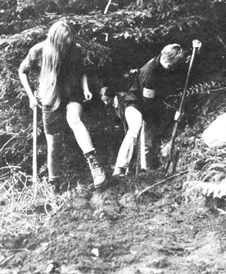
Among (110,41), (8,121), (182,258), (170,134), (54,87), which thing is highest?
(110,41)

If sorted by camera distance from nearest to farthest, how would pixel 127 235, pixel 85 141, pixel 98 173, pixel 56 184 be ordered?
pixel 127 235 → pixel 98 173 → pixel 85 141 → pixel 56 184

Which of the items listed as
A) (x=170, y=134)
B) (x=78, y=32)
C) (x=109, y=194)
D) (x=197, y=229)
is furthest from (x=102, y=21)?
(x=197, y=229)

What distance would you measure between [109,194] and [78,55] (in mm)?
1529

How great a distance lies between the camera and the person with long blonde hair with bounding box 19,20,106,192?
495 cm

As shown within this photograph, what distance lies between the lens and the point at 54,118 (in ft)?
16.9

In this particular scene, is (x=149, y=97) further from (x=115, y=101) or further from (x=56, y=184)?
(x=56, y=184)

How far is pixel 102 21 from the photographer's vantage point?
5.37 metres

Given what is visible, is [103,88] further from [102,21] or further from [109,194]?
[109,194]

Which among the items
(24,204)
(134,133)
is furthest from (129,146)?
(24,204)

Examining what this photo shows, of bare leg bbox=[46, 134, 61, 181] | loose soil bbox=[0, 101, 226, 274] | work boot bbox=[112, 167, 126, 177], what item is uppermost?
bare leg bbox=[46, 134, 61, 181]

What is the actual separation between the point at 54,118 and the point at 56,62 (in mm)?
604

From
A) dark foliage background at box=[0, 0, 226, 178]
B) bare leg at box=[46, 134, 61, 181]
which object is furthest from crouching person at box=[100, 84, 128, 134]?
bare leg at box=[46, 134, 61, 181]

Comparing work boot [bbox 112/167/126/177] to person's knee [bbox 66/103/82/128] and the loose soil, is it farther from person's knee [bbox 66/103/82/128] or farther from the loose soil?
person's knee [bbox 66/103/82/128]

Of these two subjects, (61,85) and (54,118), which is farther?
(54,118)
